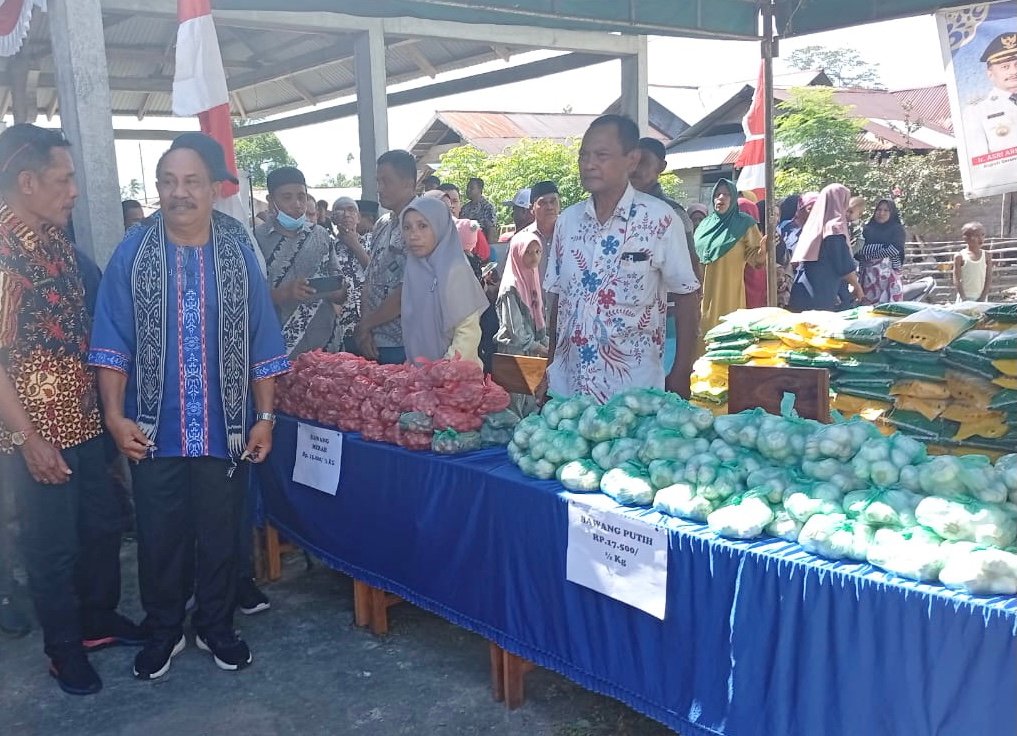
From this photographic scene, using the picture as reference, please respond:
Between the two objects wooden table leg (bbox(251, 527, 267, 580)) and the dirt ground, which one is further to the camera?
wooden table leg (bbox(251, 527, 267, 580))

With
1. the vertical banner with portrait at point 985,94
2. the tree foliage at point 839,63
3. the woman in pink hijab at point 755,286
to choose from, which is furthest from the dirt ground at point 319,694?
the tree foliage at point 839,63

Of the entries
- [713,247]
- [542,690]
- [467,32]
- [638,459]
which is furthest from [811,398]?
[467,32]

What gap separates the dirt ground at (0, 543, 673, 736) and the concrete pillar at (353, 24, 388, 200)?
18.5 ft

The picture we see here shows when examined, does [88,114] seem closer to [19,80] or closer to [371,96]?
[371,96]

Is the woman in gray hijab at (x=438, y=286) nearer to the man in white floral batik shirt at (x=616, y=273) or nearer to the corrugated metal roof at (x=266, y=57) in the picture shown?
the man in white floral batik shirt at (x=616, y=273)

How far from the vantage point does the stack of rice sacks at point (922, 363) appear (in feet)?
10.1

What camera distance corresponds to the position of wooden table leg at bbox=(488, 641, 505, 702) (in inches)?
113

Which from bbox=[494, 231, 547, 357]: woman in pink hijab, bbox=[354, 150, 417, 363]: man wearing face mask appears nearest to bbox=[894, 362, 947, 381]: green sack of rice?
bbox=[354, 150, 417, 363]: man wearing face mask

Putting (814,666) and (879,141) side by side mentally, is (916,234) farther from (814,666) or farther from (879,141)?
(814,666)

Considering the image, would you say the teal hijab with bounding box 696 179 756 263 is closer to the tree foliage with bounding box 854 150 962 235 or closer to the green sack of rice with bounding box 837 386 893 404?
the green sack of rice with bounding box 837 386 893 404

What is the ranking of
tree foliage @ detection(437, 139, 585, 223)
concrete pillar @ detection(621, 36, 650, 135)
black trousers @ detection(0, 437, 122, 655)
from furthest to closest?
tree foliage @ detection(437, 139, 585, 223) < concrete pillar @ detection(621, 36, 650, 135) < black trousers @ detection(0, 437, 122, 655)

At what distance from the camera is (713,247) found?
6207mm

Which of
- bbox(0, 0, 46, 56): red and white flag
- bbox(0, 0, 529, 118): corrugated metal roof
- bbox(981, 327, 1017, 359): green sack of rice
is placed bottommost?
bbox(981, 327, 1017, 359): green sack of rice

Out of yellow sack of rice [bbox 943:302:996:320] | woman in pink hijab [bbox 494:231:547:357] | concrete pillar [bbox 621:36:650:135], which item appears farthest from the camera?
concrete pillar [bbox 621:36:650:135]
